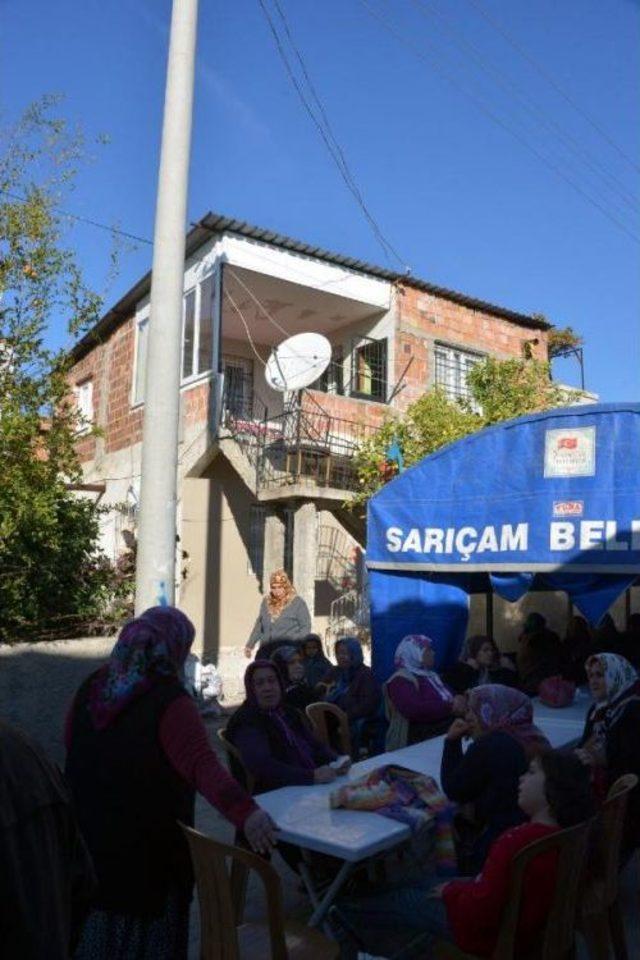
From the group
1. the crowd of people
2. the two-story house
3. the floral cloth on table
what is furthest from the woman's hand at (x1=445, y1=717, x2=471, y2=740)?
the two-story house

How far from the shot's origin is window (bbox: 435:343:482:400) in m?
15.2

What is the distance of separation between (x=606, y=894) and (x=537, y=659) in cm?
419

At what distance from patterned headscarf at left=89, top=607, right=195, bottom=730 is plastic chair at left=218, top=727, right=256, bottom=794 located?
148 centimetres

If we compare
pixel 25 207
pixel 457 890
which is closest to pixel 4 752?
pixel 457 890

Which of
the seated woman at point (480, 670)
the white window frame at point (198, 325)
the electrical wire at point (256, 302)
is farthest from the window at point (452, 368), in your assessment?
the seated woman at point (480, 670)

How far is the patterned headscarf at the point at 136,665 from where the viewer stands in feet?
9.07

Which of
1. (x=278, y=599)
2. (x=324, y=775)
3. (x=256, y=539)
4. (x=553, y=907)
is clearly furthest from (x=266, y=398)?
(x=553, y=907)

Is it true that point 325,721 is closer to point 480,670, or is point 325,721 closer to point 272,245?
point 480,670

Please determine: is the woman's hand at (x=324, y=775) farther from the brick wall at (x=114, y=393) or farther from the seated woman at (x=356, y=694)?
the brick wall at (x=114, y=393)

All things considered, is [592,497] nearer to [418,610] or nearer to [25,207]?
[418,610]

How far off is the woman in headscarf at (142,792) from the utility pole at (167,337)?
10.1 ft

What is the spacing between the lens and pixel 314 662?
7.57 metres

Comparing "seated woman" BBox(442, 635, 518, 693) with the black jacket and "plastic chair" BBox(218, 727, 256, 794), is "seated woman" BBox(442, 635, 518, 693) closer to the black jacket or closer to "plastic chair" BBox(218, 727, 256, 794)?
"plastic chair" BBox(218, 727, 256, 794)

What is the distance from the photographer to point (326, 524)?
13.4m
